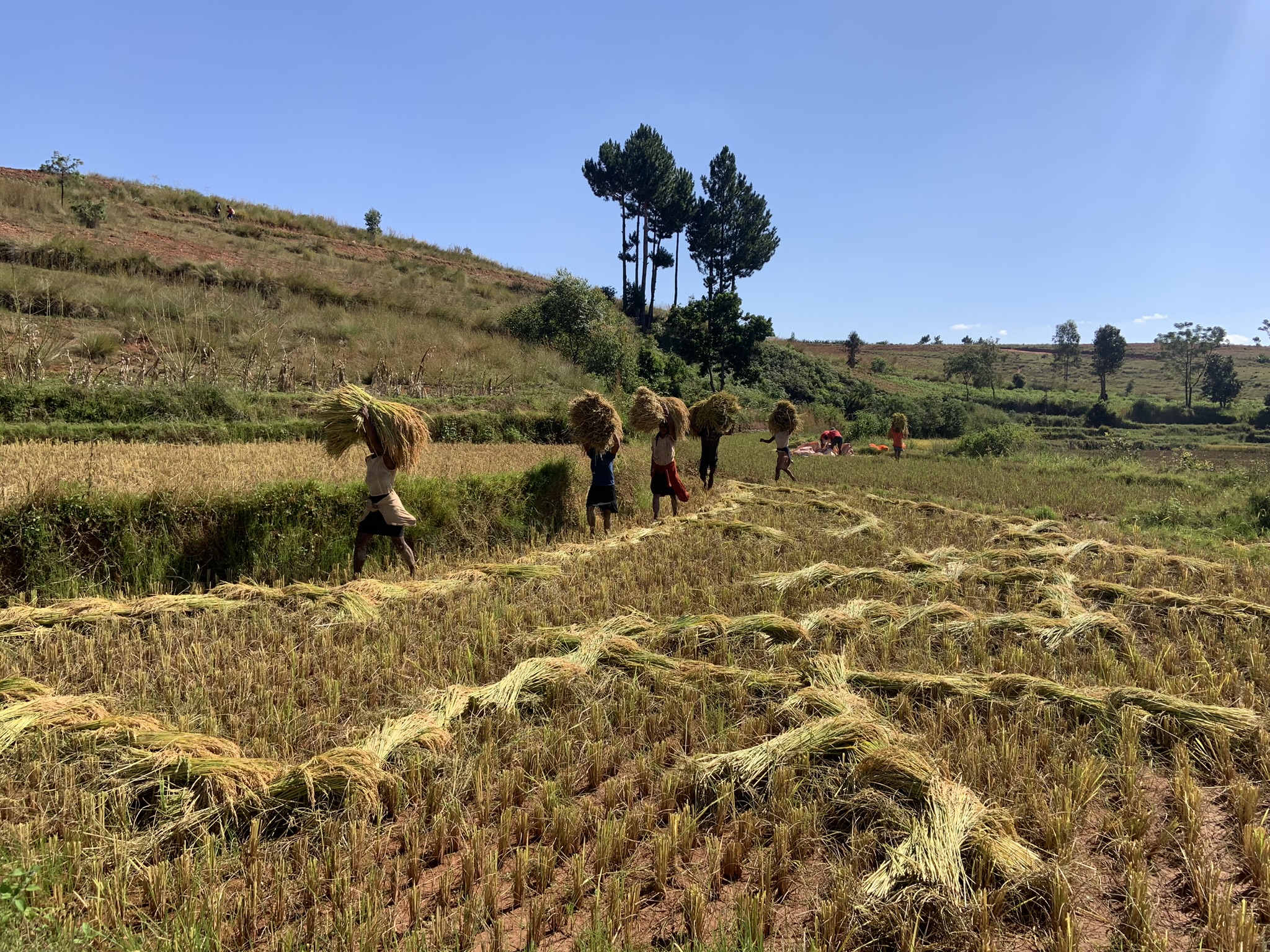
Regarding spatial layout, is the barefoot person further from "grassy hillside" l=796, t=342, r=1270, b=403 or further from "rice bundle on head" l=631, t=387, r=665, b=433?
"grassy hillside" l=796, t=342, r=1270, b=403

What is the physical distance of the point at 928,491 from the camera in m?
13.9

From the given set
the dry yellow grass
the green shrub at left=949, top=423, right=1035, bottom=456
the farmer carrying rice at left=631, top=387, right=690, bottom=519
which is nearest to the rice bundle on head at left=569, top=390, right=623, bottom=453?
the farmer carrying rice at left=631, top=387, right=690, bottom=519

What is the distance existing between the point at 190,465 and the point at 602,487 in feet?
17.6

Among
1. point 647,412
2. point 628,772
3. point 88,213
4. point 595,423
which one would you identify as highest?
point 88,213

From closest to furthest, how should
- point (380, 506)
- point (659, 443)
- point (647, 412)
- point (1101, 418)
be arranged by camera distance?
point (380, 506) < point (659, 443) < point (647, 412) < point (1101, 418)

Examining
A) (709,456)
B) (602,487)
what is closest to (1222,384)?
(709,456)

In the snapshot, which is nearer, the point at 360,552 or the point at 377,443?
the point at 377,443

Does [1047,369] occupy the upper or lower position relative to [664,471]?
upper

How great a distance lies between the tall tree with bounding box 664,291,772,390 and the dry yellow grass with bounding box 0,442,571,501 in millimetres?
27885

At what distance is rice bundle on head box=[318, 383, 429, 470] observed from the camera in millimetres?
6293

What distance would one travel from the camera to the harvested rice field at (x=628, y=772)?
2.16 meters

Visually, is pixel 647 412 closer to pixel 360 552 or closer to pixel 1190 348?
pixel 360 552

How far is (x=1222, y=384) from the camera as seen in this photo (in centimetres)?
5303

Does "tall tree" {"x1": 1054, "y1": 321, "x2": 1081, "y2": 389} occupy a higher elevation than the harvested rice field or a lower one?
higher
